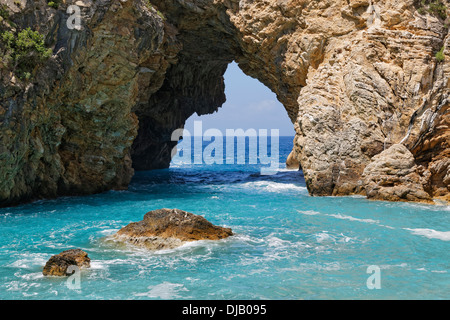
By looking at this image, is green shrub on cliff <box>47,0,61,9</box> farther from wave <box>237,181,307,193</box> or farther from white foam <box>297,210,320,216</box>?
wave <box>237,181,307,193</box>

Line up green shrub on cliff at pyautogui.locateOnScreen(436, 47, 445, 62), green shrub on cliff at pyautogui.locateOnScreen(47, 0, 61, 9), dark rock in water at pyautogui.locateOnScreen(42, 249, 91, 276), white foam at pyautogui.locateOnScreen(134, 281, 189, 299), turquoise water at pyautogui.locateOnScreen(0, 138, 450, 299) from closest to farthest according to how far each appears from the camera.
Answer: white foam at pyautogui.locateOnScreen(134, 281, 189, 299) → turquoise water at pyautogui.locateOnScreen(0, 138, 450, 299) → dark rock in water at pyautogui.locateOnScreen(42, 249, 91, 276) → green shrub on cliff at pyautogui.locateOnScreen(47, 0, 61, 9) → green shrub on cliff at pyautogui.locateOnScreen(436, 47, 445, 62)

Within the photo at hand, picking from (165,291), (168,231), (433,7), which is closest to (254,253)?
(168,231)

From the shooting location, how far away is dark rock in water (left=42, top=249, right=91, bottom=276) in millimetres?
10930

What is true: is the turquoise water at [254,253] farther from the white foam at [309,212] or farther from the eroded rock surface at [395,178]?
the eroded rock surface at [395,178]

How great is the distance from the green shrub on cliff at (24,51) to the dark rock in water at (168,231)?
1077 centimetres

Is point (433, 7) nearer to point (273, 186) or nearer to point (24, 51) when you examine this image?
point (273, 186)

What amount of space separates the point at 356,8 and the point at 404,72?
558 centimetres

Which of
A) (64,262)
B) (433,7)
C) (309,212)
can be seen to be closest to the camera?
(64,262)

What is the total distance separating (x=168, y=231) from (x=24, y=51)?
1235 centimetres

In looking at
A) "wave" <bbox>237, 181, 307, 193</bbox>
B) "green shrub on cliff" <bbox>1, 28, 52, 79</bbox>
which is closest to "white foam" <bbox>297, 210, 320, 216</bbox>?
"wave" <bbox>237, 181, 307, 193</bbox>

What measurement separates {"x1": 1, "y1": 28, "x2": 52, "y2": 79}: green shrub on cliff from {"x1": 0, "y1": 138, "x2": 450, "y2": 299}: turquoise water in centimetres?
700

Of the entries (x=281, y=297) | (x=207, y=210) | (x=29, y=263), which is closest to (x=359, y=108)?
(x=207, y=210)

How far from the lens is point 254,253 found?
43.1 feet

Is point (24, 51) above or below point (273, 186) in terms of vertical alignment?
above
